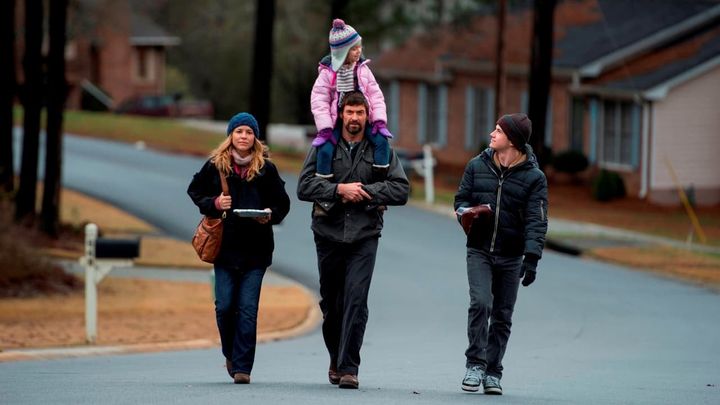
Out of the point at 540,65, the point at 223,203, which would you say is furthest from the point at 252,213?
the point at 540,65

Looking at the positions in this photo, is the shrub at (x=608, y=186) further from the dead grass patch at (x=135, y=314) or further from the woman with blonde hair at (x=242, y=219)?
the woman with blonde hair at (x=242, y=219)

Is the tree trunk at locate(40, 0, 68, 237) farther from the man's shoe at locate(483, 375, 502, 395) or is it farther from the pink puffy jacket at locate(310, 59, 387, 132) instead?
the man's shoe at locate(483, 375, 502, 395)

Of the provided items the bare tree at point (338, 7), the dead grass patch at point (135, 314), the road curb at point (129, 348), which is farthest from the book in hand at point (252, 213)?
the bare tree at point (338, 7)

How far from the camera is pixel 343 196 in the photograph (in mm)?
9977

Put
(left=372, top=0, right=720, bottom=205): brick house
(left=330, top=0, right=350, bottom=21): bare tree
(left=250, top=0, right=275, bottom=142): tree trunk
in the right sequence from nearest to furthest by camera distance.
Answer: (left=250, top=0, right=275, bottom=142): tree trunk
(left=372, top=0, right=720, bottom=205): brick house
(left=330, top=0, right=350, bottom=21): bare tree

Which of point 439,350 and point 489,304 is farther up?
point 489,304

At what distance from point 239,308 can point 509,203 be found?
2.03 meters

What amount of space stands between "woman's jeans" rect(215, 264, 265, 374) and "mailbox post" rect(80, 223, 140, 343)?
561cm

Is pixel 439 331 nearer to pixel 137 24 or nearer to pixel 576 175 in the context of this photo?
pixel 576 175

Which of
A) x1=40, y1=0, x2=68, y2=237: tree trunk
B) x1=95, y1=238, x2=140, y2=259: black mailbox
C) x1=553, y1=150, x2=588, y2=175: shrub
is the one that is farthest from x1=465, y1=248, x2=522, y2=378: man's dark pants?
x1=553, y1=150, x2=588, y2=175: shrub

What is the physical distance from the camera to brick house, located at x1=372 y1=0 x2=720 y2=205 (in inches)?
1529

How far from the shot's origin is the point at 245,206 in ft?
34.1

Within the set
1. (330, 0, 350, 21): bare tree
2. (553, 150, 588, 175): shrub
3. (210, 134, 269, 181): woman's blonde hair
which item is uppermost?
(330, 0, 350, 21): bare tree

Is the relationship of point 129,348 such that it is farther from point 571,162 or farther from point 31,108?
point 571,162
